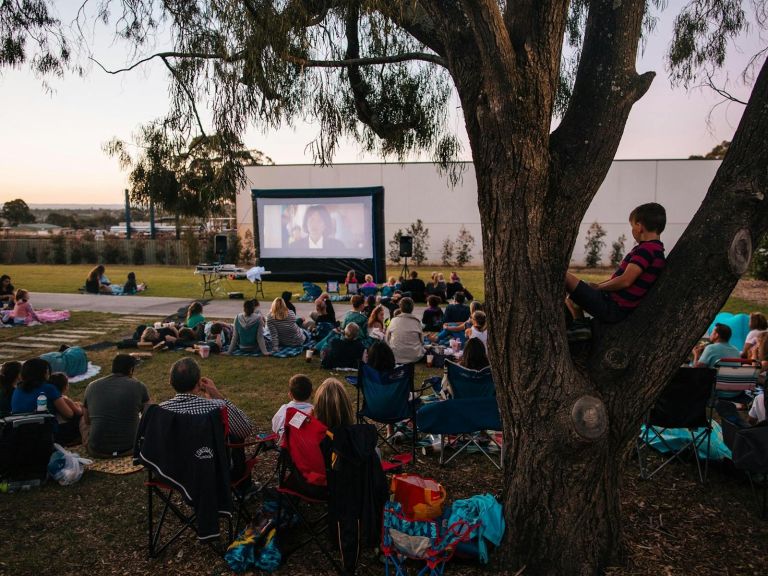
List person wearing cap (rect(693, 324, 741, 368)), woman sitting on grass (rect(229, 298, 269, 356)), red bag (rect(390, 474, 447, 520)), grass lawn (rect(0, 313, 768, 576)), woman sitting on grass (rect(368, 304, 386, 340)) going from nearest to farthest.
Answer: grass lawn (rect(0, 313, 768, 576))
red bag (rect(390, 474, 447, 520))
person wearing cap (rect(693, 324, 741, 368))
woman sitting on grass (rect(368, 304, 386, 340))
woman sitting on grass (rect(229, 298, 269, 356))

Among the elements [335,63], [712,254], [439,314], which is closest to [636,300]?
[712,254]

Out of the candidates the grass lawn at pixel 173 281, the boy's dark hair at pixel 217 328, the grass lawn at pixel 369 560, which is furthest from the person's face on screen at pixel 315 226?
the grass lawn at pixel 369 560

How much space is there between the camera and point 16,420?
12.6ft

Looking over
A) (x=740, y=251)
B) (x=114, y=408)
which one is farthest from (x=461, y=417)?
(x=114, y=408)

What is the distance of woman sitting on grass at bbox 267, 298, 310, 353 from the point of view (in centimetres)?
871

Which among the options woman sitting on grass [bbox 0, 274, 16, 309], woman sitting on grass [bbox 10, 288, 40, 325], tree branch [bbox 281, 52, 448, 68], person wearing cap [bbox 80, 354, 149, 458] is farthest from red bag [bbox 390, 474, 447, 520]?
woman sitting on grass [bbox 0, 274, 16, 309]

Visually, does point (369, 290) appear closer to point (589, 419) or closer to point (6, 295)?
point (6, 295)

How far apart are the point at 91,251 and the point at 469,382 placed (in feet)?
90.3

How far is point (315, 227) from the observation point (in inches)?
828

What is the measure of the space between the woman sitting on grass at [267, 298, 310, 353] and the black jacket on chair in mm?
5540

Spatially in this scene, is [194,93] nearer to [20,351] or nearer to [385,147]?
[385,147]

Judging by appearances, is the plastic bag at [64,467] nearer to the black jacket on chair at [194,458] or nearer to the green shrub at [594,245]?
the black jacket on chair at [194,458]

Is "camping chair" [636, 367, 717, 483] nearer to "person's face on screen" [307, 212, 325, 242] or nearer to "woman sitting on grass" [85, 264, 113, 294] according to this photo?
"woman sitting on grass" [85, 264, 113, 294]

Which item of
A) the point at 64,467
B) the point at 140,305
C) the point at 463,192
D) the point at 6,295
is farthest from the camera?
the point at 463,192
